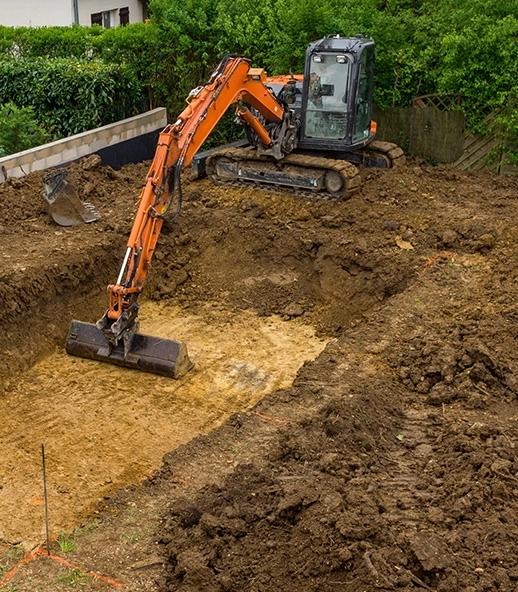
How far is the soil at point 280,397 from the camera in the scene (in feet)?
21.6

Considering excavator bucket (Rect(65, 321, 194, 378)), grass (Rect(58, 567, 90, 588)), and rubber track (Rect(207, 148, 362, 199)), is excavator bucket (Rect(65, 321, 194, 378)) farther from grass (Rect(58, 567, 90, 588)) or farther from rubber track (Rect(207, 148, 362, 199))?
rubber track (Rect(207, 148, 362, 199))

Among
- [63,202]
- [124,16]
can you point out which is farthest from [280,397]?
[124,16]

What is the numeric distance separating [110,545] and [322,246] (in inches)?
279

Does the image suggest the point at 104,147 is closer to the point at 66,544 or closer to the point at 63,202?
the point at 63,202

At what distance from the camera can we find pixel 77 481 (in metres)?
8.67

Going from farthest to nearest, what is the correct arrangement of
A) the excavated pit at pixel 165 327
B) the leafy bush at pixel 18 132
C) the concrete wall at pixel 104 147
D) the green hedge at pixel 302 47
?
the leafy bush at pixel 18 132
the green hedge at pixel 302 47
the concrete wall at pixel 104 147
the excavated pit at pixel 165 327

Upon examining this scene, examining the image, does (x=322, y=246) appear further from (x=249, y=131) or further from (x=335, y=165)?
(x=249, y=131)

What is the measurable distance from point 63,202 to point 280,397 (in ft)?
19.5

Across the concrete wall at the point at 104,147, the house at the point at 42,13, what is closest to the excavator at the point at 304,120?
the concrete wall at the point at 104,147

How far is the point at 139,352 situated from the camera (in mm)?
10695

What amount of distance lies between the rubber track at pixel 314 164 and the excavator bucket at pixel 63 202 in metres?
2.93

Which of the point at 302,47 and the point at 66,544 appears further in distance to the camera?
the point at 302,47

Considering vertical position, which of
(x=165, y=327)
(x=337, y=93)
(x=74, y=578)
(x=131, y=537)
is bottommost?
(x=165, y=327)

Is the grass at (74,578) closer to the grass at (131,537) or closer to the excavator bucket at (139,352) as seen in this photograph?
the grass at (131,537)
